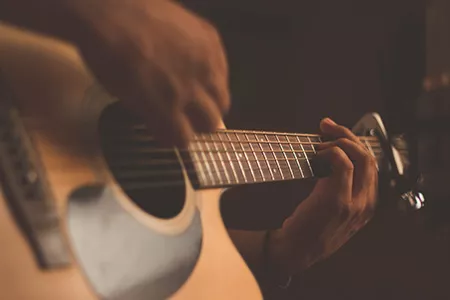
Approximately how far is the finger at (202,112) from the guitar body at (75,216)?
0.25ft

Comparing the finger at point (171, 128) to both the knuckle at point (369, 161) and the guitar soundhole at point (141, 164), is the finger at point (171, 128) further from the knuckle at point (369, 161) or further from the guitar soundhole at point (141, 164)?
the knuckle at point (369, 161)

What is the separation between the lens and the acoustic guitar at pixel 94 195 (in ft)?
1.08

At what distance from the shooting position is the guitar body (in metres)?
0.33

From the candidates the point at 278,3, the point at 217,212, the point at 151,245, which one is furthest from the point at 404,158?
the point at 151,245

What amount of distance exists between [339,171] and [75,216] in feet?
1.38

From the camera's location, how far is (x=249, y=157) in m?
0.55

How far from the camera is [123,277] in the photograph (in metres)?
0.39

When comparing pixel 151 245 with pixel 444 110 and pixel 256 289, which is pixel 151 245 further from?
pixel 444 110

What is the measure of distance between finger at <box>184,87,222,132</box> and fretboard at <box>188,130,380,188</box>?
0.07 metres

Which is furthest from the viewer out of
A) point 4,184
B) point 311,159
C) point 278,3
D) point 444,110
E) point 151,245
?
point 444,110

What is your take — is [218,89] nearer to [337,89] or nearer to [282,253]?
[282,253]

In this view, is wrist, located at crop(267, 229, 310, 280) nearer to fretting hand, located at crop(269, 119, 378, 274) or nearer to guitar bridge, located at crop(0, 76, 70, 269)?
fretting hand, located at crop(269, 119, 378, 274)

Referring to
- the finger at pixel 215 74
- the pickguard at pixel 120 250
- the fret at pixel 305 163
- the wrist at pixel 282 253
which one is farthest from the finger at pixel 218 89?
the wrist at pixel 282 253

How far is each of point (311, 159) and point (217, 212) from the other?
0.64 ft
